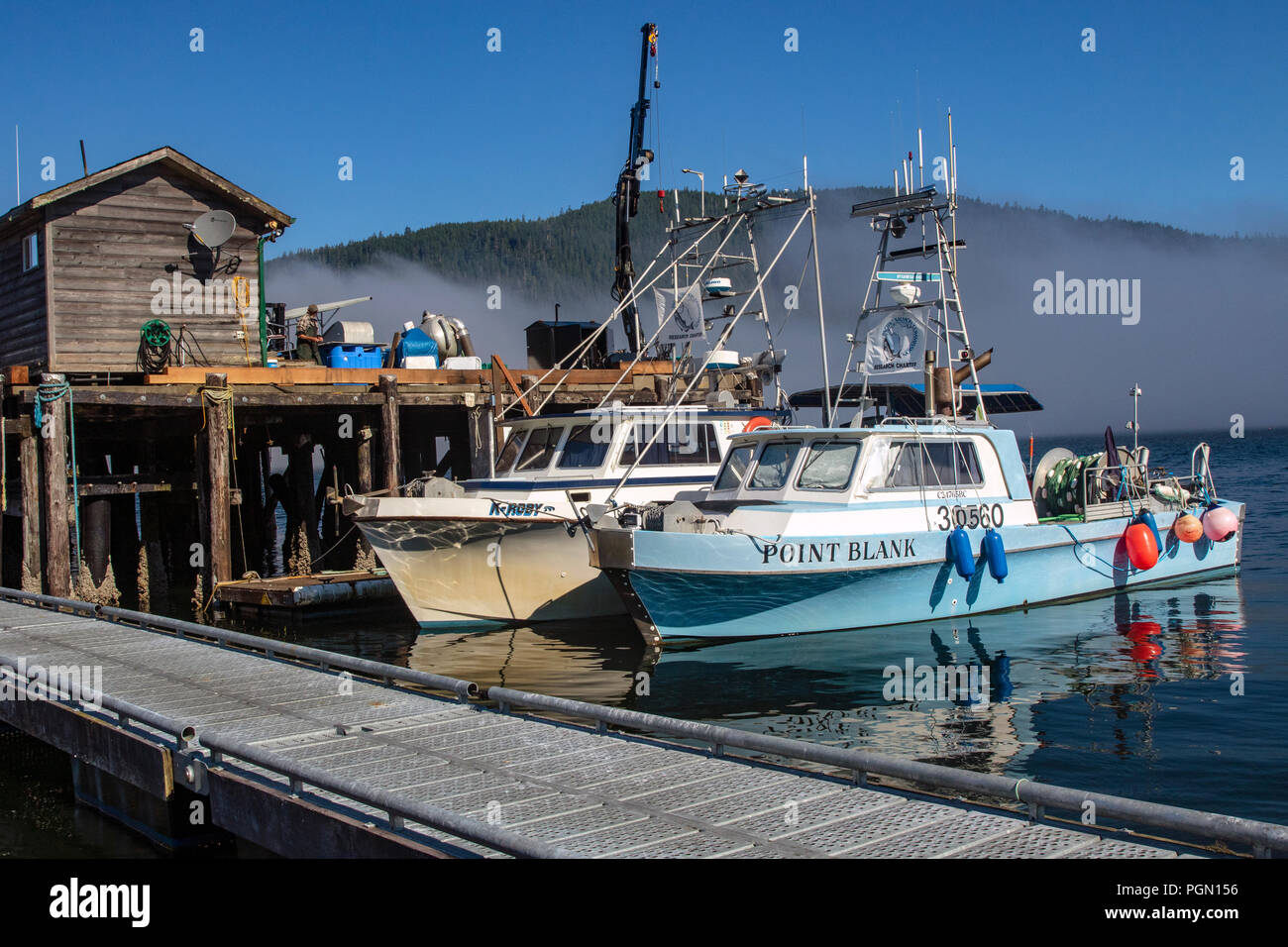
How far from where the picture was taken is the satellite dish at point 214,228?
2019 cm

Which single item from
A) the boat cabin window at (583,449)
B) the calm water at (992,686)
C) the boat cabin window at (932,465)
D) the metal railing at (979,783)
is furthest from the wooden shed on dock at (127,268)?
the metal railing at (979,783)

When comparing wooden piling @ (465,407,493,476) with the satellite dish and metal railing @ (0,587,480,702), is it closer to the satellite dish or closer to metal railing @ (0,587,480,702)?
the satellite dish

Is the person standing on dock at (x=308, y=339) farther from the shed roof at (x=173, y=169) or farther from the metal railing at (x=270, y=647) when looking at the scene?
the metal railing at (x=270, y=647)

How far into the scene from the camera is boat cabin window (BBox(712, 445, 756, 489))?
Answer: 1559cm

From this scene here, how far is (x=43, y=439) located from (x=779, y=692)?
1135 cm

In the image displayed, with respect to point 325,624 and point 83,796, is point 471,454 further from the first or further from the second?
point 83,796

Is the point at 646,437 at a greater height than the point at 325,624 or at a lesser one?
greater

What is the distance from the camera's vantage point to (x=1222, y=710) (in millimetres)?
10656

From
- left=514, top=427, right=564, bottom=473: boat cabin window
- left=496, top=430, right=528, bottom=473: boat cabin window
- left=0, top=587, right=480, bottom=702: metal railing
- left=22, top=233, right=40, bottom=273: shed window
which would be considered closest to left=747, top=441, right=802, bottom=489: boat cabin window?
left=514, top=427, right=564, bottom=473: boat cabin window

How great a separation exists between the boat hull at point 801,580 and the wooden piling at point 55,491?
27.8 feet

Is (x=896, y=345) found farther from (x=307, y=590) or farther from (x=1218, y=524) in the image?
(x=307, y=590)
